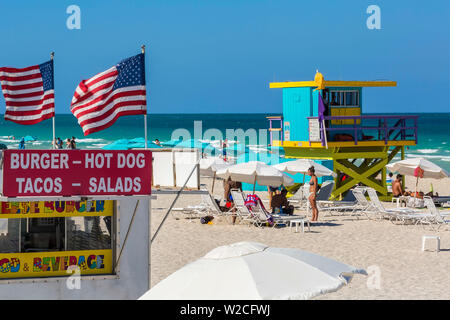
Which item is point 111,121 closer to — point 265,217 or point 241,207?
point 265,217

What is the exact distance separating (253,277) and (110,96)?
4.01m

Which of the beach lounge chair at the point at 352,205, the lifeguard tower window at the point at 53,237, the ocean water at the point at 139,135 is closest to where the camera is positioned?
the lifeguard tower window at the point at 53,237

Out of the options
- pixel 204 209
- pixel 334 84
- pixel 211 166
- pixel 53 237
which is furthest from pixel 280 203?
pixel 53 237

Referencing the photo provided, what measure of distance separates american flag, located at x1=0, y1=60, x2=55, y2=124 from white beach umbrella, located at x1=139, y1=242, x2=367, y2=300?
14.4ft

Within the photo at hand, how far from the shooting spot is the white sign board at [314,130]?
23.7 metres

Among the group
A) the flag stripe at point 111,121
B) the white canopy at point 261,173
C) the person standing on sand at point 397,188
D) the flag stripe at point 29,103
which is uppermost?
the flag stripe at point 29,103

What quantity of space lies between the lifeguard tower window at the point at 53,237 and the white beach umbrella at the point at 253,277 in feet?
9.04

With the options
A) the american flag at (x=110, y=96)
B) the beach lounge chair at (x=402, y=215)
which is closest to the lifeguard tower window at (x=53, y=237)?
the american flag at (x=110, y=96)

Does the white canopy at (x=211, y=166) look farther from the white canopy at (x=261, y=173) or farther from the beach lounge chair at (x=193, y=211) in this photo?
the white canopy at (x=261, y=173)

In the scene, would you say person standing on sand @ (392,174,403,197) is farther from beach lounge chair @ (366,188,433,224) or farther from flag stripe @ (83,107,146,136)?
flag stripe @ (83,107,146,136)

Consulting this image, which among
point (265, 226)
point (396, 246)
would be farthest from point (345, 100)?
point (396, 246)

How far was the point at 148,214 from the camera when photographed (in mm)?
9516

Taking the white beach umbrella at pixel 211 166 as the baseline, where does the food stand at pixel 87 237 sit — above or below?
below

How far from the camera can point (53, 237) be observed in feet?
30.6
